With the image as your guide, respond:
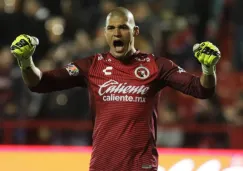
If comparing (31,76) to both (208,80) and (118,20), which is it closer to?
(118,20)

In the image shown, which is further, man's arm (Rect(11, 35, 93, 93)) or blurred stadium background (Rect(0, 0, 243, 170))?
blurred stadium background (Rect(0, 0, 243, 170))

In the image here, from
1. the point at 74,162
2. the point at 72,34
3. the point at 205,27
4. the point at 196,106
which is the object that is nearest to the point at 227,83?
the point at 196,106

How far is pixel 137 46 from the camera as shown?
1005 cm

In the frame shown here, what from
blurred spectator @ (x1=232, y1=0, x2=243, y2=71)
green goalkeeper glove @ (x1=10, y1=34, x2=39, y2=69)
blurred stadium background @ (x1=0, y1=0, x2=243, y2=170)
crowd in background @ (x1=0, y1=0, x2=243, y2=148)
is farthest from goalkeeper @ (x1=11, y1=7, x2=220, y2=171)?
blurred spectator @ (x1=232, y1=0, x2=243, y2=71)

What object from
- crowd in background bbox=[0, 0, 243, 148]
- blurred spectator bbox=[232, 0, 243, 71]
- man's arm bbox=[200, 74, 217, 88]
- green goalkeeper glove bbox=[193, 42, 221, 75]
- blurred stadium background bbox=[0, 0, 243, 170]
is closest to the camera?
green goalkeeper glove bbox=[193, 42, 221, 75]

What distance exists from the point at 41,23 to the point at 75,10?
136cm

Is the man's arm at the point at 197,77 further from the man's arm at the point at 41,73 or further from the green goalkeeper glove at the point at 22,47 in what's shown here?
the green goalkeeper glove at the point at 22,47

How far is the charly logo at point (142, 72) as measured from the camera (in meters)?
4.94

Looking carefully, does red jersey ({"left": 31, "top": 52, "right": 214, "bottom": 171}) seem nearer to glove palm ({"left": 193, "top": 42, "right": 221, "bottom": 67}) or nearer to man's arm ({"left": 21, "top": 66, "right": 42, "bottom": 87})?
man's arm ({"left": 21, "top": 66, "right": 42, "bottom": 87})

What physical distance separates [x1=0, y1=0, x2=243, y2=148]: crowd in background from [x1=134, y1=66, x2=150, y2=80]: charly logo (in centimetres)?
421

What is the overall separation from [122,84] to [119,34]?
36 cm

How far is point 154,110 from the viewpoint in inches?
193

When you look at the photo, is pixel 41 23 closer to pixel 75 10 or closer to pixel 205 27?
pixel 75 10

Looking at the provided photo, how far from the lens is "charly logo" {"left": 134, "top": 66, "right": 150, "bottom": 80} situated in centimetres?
494
